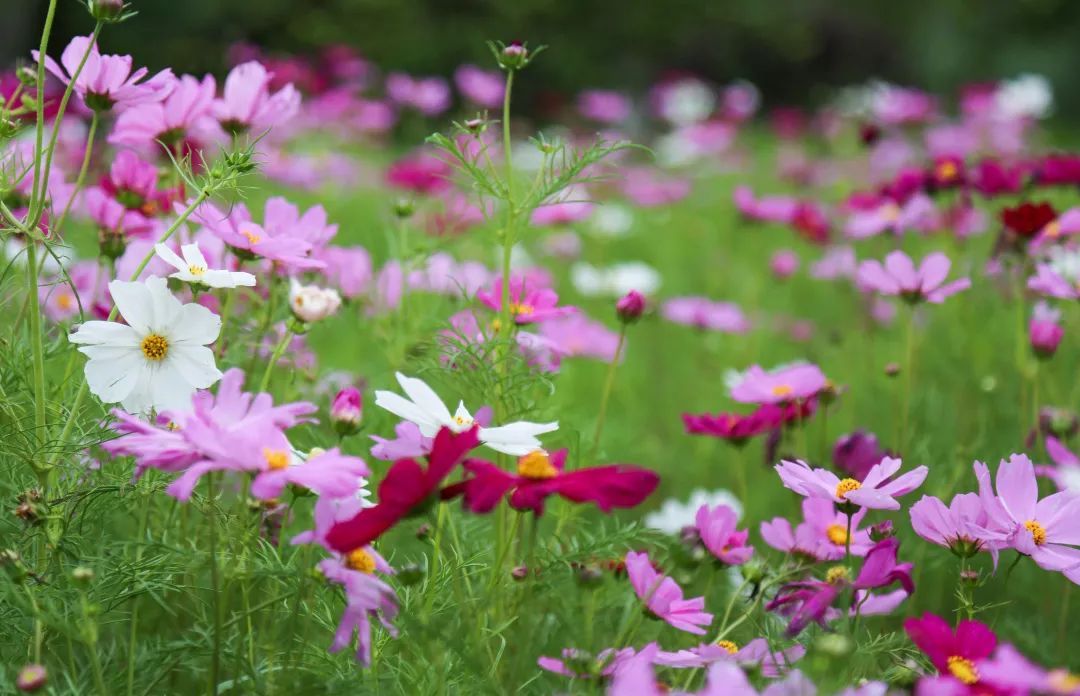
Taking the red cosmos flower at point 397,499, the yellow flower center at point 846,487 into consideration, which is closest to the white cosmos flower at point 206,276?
the red cosmos flower at point 397,499

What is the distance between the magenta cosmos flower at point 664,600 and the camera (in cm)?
75

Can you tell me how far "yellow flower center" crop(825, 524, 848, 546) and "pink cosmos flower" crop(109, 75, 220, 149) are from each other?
0.71 meters

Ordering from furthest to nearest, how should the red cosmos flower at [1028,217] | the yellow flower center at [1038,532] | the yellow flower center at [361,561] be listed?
the red cosmos flower at [1028,217], the yellow flower center at [1038,532], the yellow flower center at [361,561]

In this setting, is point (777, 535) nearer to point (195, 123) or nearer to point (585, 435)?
point (585, 435)

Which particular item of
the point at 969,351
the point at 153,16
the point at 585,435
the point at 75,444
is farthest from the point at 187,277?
the point at 153,16

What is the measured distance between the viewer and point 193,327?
727mm

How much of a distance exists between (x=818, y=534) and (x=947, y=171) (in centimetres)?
91

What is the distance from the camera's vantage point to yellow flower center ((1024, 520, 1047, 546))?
790mm

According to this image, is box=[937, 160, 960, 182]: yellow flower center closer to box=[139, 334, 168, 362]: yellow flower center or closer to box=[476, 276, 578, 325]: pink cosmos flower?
box=[476, 276, 578, 325]: pink cosmos flower

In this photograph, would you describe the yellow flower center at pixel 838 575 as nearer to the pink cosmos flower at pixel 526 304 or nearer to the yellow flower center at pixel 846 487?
the yellow flower center at pixel 846 487

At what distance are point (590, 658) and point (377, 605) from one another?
140 millimetres

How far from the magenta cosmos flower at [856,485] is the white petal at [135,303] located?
464 mm

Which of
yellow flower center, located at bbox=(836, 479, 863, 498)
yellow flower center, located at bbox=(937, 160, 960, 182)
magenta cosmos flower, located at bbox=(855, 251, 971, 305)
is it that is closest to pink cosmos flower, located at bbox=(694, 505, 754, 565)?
yellow flower center, located at bbox=(836, 479, 863, 498)

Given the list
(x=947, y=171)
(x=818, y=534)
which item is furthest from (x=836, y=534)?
(x=947, y=171)
